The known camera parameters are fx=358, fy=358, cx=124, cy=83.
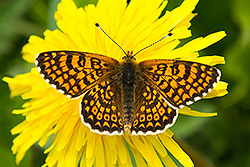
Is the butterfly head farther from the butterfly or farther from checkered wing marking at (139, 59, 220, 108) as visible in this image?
checkered wing marking at (139, 59, 220, 108)

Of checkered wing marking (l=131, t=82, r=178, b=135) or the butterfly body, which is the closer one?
checkered wing marking (l=131, t=82, r=178, b=135)

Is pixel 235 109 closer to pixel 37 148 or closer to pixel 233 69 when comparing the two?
pixel 233 69

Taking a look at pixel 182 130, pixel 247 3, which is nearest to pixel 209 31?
pixel 247 3

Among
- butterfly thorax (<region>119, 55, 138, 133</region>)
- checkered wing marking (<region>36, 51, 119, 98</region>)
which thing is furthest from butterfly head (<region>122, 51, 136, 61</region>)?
checkered wing marking (<region>36, 51, 119, 98</region>)

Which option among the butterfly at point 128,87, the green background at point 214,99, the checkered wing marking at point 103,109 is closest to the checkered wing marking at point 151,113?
the butterfly at point 128,87

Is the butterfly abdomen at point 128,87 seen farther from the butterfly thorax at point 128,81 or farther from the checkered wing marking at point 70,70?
the checkered wing marking at point 70,70

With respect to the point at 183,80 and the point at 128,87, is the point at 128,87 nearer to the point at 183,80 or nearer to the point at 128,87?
the point at 128,87
